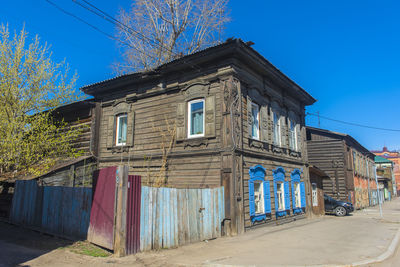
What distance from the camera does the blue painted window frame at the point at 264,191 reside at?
11356 millimetres

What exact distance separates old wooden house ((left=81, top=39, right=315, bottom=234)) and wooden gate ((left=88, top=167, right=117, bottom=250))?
4.30 meters

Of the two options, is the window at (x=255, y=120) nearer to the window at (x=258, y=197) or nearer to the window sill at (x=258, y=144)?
the window sill at (x=258, y=144)

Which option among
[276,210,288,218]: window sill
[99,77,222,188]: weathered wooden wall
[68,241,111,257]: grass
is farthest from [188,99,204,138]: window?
[68,241,111,257]: grass

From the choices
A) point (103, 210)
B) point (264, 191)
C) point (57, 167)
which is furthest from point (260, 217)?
point (57, 167)

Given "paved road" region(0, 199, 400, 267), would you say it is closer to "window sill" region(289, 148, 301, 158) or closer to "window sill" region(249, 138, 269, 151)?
"window sill" region(249, 138, 269, 151)

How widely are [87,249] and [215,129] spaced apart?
6.10m

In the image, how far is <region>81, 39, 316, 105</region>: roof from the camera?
11.1 metres

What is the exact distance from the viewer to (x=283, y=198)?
1415 cm

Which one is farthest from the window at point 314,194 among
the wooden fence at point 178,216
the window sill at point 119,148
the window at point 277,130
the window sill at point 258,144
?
the window sill at point 119,148

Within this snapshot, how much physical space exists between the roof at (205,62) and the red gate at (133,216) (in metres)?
6.30

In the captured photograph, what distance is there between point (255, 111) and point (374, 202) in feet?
103

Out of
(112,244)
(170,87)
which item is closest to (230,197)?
(112,244)

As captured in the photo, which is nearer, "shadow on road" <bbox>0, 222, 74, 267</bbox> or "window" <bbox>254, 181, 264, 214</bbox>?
"shadow on road" <bbox>0, 222, 74, 267</bbox>

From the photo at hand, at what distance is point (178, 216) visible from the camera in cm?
836
